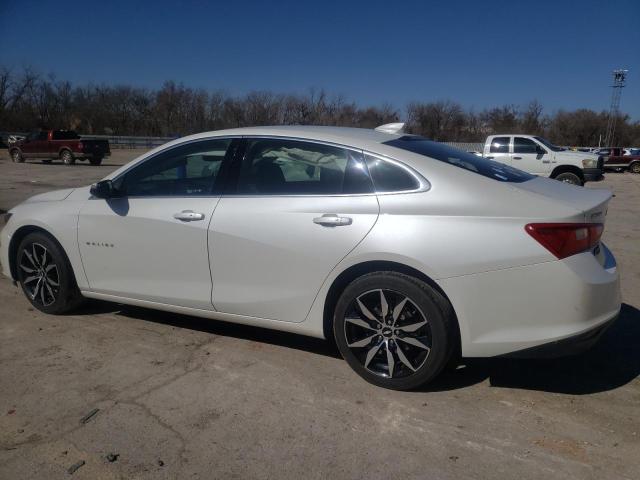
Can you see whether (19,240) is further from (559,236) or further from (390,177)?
(559,236)

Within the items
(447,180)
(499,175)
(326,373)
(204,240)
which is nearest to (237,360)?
(326,373)

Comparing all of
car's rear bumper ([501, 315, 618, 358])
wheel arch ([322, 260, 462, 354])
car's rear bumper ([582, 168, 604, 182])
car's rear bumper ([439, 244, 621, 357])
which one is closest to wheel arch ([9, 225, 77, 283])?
wheel arch ([322, 260, 462, 354])

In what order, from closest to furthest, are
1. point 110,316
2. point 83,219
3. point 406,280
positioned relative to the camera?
point 406,280, point 83,219, point 110,316

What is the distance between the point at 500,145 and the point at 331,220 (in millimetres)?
15511

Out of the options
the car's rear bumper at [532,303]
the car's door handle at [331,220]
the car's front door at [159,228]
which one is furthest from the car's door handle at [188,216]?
the car's rear bumper at [532,303]

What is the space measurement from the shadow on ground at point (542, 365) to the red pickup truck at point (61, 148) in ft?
86.2

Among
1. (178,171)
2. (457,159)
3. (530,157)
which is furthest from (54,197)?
(530,157)

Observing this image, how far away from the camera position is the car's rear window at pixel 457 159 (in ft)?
10.9

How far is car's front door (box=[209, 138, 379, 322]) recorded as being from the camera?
10.6ft

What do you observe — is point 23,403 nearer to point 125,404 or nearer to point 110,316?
point 125,404

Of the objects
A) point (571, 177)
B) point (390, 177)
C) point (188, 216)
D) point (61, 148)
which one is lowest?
point (571, 177)

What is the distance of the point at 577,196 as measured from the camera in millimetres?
3213

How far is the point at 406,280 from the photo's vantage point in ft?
9.92

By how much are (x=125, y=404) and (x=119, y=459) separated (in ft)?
1.77
